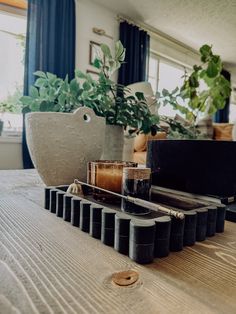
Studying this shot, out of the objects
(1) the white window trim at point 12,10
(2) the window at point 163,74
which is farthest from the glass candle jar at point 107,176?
(2) the window at point 163,74

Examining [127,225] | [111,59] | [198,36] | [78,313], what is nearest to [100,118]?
[111,59]

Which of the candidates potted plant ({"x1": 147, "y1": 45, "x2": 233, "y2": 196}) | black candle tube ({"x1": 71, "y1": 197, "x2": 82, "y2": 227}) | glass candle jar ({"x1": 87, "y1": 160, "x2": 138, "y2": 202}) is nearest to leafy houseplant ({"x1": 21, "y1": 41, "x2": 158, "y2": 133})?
potted plant ({"x1": 147, "y1": 45, "x2": 233, "y2": 196})

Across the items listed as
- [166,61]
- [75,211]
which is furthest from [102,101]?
[166,61]

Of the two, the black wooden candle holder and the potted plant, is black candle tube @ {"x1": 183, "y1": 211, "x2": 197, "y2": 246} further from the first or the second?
the potted plant

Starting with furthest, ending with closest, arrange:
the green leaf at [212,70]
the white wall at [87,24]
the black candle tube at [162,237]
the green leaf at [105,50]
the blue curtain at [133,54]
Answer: the blue curtain at [133,54], the white wall at [87,24], the green leaf at [212,70], the green leaf at [105,50], the black candle tube at [162,237]

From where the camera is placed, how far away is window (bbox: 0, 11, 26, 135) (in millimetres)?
2912

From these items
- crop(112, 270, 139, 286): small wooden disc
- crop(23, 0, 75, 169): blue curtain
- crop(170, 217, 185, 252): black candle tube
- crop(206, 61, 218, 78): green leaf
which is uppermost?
crop(23, 0, 75, 169): blue curtain

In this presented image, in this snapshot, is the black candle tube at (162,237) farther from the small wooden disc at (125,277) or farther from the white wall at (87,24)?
the white wall at (87,24)

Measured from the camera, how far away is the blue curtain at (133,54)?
12.7ft

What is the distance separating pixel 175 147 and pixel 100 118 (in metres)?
0.23

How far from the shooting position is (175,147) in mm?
646

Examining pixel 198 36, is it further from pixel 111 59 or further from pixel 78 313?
pixel 78 313

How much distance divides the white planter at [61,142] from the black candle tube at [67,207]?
21 cm

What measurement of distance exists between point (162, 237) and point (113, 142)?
1.61 feet
